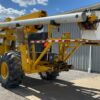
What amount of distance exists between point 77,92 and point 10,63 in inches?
97.0

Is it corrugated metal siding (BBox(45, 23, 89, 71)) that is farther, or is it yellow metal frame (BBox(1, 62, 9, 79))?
corrugated metal siding (BBox(45, 23, 89, 71))

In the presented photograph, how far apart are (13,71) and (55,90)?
1.56 m

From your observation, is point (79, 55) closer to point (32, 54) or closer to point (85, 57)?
point (85, 57)

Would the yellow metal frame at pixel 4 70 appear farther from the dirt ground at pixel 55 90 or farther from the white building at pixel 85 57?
the white building at pixel 85 57

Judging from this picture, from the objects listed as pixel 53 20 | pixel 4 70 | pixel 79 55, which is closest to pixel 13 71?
pixel 4 70

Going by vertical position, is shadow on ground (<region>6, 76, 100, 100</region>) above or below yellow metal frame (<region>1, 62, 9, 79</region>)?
below

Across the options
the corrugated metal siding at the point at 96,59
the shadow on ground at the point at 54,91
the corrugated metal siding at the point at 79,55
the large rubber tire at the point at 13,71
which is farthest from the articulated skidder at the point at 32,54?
the corrugated metal siding at the point at 79,55

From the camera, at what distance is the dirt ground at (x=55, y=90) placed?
8820 mm

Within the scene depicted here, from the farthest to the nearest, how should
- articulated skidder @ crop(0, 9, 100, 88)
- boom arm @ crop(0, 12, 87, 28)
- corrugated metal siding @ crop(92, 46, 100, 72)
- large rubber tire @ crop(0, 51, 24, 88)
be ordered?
corrugated metal siding @ crop(92, 46, 100, 72), large rubber tire @ crop(0, 51, 24, 88), articulated skidder @ crop(0, 9, 100, 88), boom arm @ crop(0, 12, 87, 28)

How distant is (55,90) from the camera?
984 centimetres

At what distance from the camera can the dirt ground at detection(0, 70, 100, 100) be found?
8.82 metres

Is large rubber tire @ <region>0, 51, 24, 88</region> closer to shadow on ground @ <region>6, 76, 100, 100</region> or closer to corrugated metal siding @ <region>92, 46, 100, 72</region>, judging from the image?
shadow on ground @ <region>6, 76, 100, 100</region>

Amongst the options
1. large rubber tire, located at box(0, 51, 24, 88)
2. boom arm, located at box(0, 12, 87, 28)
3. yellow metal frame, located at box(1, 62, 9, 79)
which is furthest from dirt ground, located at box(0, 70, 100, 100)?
boom arm, located at box(0, 12, 87, 28)

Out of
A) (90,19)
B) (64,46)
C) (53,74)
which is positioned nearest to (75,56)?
(53,74)
